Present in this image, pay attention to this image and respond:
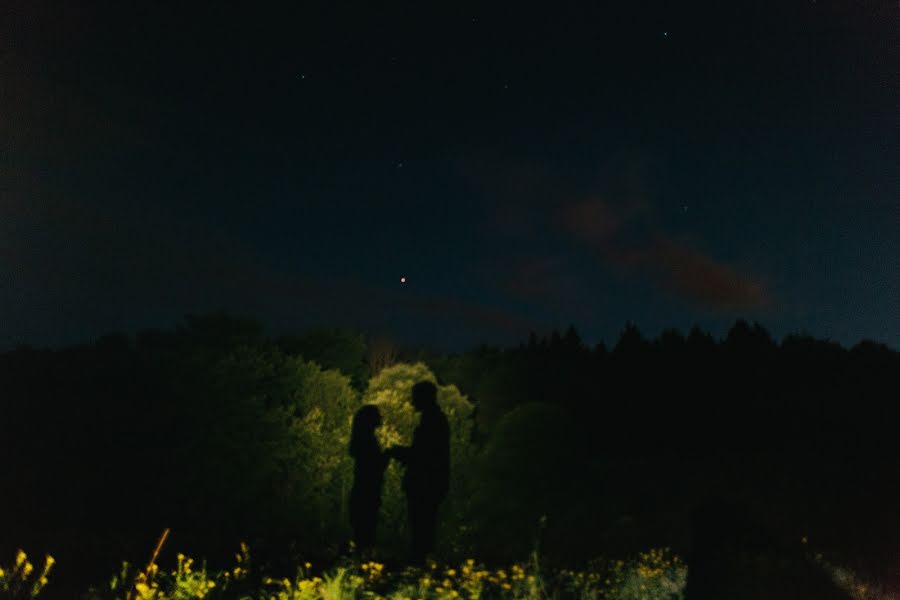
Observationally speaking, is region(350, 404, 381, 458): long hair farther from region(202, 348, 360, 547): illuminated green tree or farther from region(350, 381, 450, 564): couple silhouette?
region(202, 348, 360, 547): illuminated green tree

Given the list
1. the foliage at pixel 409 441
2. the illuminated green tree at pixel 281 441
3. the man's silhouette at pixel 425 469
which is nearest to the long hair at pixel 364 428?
the man's silhouette at pixel 425 469

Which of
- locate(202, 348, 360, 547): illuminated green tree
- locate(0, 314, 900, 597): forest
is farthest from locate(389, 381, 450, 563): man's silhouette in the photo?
locate(202, 348, 360, 547): illuminated green tree

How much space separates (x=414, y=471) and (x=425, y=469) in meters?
0.15

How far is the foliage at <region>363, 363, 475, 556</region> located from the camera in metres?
25.1

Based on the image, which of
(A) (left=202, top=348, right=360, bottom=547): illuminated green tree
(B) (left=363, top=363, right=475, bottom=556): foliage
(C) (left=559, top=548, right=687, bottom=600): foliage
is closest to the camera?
(C) (left=559, top=548, right=687, bottom=600): foliage

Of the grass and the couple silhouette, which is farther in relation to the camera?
the couple silhouette

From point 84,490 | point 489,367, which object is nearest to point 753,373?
point 489,367

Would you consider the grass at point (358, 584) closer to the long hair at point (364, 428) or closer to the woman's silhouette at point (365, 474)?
the woman's silhouette at point (365, 474)

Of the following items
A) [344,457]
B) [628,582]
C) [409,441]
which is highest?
[409,441]

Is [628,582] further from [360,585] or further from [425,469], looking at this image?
[360,585]

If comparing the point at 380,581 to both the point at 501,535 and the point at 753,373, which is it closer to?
the point at 501,535

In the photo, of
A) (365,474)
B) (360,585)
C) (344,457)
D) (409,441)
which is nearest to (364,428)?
(365,474)

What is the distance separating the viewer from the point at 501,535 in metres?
25.1

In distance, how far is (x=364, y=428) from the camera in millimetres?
10484
